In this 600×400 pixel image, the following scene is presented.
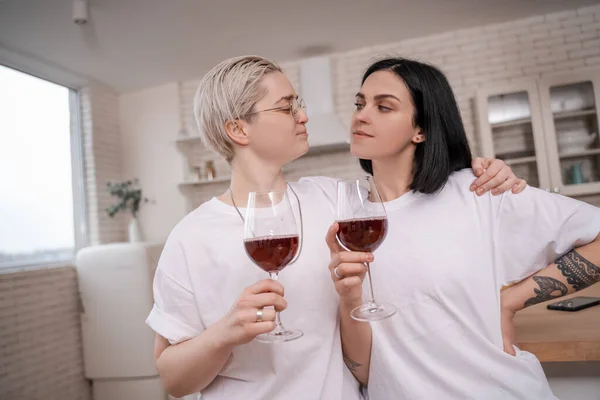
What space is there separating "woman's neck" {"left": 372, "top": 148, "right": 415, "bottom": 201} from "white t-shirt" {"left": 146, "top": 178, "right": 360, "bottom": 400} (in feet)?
0.85

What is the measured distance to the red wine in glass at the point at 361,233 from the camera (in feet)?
3.14

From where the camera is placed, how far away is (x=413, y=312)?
4.07 ft

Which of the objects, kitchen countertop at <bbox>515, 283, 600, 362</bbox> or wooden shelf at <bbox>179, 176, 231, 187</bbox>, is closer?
kitchen countertop at <bbox>515, 283, 600, 362</bbox>

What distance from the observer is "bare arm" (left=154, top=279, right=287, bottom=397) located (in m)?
0.88

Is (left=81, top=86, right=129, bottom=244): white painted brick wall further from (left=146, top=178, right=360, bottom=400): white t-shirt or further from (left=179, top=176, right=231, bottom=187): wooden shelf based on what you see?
(left=146, top=178, right=360, bottom=400): white t-shirt

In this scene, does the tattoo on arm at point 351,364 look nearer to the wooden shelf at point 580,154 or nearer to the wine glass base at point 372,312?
the wine glass base at point 372,312

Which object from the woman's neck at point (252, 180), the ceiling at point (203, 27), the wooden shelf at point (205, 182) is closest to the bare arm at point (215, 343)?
the woman's neck at point (252, 180)

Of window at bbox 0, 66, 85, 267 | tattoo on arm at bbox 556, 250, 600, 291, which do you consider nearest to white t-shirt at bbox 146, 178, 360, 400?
tattoo on arm at bbox 556, 250, 600, 291

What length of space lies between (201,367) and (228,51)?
4006 mm

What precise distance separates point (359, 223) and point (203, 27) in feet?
11.7

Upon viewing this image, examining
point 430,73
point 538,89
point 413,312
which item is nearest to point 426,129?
Result: point 430,73

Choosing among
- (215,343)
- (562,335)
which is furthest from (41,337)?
(562,335)

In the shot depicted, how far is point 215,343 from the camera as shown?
1.01 meters

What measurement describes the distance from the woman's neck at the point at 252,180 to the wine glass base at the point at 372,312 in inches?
18.4
